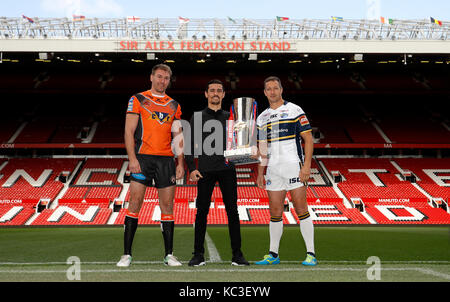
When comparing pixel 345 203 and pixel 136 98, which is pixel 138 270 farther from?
pixel 345 203

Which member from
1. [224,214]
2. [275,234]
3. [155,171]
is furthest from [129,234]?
[224,214]

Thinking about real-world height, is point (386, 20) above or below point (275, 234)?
above

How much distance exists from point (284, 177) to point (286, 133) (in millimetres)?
512

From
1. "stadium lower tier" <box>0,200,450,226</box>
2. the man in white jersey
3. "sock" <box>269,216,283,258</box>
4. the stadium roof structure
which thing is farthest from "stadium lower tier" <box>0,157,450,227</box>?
the man in white jersey

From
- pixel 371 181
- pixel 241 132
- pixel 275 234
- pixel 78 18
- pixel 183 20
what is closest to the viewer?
pixel 241 132

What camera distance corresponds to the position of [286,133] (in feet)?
16.1

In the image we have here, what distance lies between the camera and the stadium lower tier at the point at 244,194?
19.5 m

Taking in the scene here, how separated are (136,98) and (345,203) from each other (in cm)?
1842

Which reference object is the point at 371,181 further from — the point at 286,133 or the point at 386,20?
the point at 286,133

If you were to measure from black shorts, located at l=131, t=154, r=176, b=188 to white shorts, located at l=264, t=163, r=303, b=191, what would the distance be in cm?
116

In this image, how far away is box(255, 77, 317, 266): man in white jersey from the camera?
4.82 m

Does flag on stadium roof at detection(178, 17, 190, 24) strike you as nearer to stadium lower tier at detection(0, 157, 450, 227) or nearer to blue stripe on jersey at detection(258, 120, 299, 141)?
stadium lower tier at detection(0, 157, 450, 227)

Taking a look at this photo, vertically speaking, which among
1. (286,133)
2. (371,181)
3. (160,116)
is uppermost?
(160,116)

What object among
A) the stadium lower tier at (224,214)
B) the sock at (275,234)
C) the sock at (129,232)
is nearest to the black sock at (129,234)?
the sock at (129,232)
